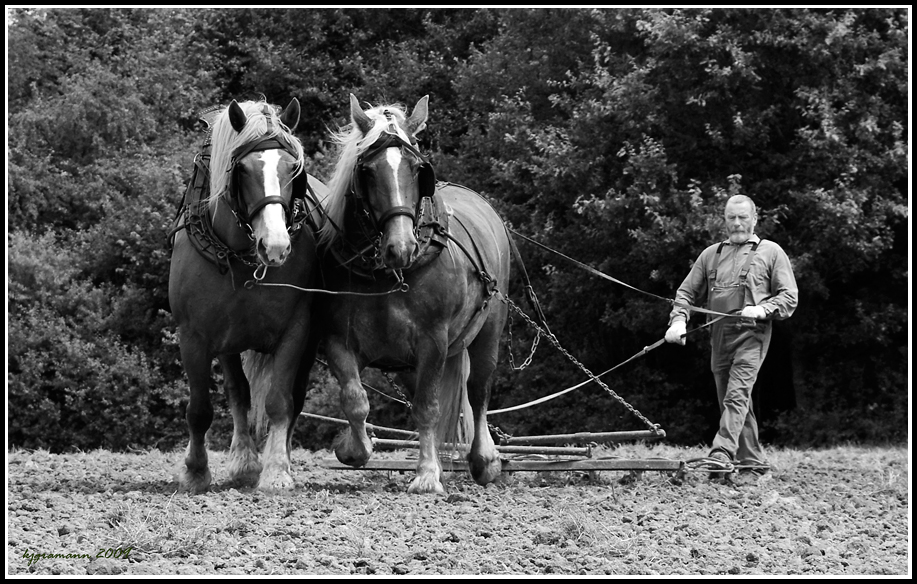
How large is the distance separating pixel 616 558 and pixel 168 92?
55.8ft

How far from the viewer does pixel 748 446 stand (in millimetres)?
8062

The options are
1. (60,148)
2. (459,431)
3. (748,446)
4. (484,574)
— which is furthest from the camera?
(60,148)

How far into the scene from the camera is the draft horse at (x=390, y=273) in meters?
5.98

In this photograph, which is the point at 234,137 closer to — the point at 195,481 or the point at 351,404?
the point at 351,404

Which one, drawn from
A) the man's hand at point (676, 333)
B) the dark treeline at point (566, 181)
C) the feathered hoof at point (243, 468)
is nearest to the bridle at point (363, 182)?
the feathered hoof at point (243, 468)

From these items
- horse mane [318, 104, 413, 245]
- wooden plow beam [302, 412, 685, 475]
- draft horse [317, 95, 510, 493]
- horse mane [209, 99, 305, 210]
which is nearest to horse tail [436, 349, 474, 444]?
wooden plow beam [302, 412, 685, 475]

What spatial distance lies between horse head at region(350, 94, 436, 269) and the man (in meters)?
2.42

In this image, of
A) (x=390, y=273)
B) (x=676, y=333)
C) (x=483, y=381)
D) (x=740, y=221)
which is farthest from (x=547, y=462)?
(x=740, y=221)

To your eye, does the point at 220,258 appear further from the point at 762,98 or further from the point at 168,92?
the point at 168,92

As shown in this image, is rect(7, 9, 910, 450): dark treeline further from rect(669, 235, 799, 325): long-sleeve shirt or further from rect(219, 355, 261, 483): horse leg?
rect(219, 355, 261, 483): horse leg

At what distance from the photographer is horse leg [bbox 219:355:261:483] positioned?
21.9ft

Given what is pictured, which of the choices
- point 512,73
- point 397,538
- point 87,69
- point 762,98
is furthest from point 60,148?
point 397,538

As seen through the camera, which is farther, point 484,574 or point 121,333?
point 121,333

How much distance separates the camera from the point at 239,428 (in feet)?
22.2
